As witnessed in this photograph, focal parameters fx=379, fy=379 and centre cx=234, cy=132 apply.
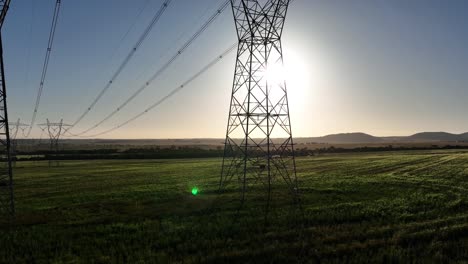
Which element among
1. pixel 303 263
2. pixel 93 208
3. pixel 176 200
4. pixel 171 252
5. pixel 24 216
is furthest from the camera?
pixel 176 200

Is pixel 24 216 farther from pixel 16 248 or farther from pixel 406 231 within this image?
pixel 406 231

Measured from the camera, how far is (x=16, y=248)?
16469mm

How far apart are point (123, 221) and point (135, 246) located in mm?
5994

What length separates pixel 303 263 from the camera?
1350 cm

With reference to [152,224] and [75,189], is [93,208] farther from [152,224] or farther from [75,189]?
[75,189]

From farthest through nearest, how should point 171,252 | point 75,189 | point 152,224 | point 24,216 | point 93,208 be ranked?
point 75,189, point 93,208, point 24,216, point 152,224, point 171,252

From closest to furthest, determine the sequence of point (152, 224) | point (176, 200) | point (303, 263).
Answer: point (303, 263)
point (152, 224)
point (176, 200)

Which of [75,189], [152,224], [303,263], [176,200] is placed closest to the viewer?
[303,263]

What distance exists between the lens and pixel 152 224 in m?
20.4

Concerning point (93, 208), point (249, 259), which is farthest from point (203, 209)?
point (249, 259)

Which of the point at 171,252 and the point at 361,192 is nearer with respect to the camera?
the point at 171,252

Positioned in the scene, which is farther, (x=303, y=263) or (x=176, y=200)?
(x=176, y=200)

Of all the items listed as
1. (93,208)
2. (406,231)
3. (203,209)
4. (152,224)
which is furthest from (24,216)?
(406,231)

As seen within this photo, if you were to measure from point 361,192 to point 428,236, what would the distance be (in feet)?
47.0
